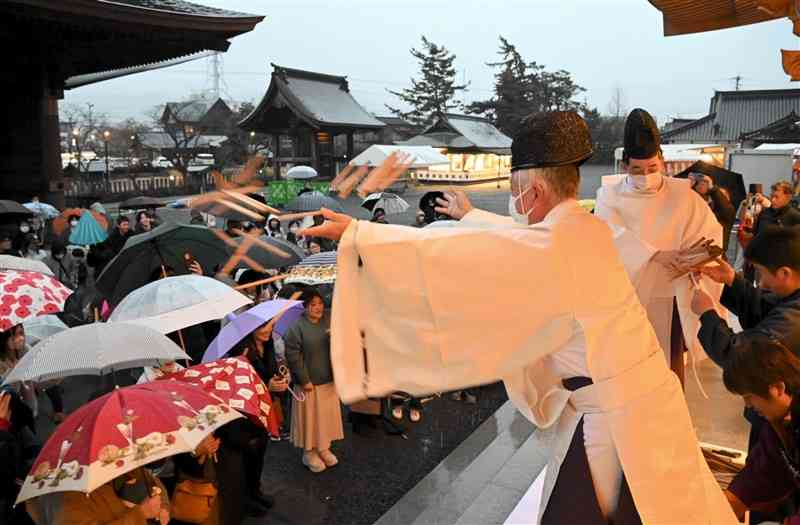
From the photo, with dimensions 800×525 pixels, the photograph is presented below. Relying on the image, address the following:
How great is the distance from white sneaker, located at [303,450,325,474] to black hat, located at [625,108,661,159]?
3197mm

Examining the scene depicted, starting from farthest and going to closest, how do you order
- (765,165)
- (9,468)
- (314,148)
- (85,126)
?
(85,126) → (314,148) → (765,165) → (9,468)

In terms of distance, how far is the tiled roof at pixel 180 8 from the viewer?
A: 38.3ft

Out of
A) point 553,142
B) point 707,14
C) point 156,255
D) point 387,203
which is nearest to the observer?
point 553,142

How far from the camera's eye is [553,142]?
72.0 inches

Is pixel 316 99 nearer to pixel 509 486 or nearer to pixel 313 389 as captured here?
pixel 313 389

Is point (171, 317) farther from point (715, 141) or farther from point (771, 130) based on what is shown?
point (715, 141)

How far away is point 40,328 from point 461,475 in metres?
3.35

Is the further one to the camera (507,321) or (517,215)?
(517,215)

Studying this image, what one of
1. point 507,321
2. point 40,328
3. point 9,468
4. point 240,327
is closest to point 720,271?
point 507,321

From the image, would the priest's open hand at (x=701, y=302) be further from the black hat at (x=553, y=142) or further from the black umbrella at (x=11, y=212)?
the black umbrella at (x=11, y=212)

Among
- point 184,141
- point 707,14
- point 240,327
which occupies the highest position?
point 184,141

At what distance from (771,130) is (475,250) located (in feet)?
82.5

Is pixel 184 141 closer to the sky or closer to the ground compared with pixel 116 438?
closer to the sky

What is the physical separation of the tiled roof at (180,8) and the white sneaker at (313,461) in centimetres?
984
